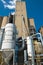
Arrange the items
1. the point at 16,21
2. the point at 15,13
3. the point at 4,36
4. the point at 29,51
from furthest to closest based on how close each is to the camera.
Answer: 1. the point at 15,13
2. the point at 16,21
3. the point at 4,36
4. the point at 29,51

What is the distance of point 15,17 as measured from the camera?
533 inches

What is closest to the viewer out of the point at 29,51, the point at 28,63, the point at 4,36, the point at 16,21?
the point at 28,63

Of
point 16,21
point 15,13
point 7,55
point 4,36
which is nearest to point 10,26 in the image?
point 4,36

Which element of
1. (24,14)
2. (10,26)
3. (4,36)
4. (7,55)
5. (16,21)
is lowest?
(7,55)

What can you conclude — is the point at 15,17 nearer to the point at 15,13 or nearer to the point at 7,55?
the point at 15,13

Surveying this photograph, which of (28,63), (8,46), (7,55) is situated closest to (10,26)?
(8,46)

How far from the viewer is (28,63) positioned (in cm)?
693

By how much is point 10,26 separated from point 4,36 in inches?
30.0

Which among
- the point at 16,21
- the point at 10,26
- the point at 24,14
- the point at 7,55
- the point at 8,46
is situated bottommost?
the point at 7,55

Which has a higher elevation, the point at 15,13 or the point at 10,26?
the point at 15,13

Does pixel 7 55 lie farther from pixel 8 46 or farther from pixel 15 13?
pixel 15 13

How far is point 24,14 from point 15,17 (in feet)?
4.40

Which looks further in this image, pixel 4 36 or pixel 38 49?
pixel 4 36

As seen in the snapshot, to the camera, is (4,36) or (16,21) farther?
(16,21)
